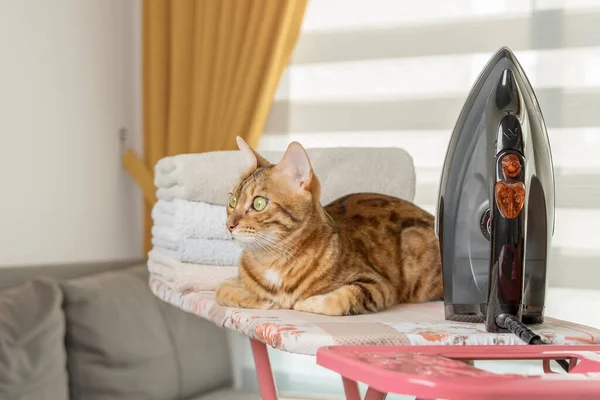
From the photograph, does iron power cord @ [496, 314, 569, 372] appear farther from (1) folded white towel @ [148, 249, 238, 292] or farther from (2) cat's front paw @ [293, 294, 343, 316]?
(1) folded white towel @ [148, 249, 238, 292]

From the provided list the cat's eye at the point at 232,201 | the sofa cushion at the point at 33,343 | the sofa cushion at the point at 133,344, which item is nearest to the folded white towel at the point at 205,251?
the cat's eye at the point at 232,201

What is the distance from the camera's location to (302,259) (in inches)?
32.8

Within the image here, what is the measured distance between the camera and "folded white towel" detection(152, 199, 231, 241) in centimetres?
104

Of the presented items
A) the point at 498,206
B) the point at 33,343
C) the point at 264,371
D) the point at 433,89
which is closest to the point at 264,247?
the point at 264,371

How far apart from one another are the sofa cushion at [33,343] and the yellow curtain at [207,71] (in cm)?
67

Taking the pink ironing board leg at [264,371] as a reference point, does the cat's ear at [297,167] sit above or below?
above

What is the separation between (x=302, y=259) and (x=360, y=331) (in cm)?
22

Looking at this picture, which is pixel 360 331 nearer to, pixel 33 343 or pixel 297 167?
pixel 297 167

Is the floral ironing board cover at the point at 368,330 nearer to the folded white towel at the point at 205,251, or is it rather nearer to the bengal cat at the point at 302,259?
the bengal cat at the point at 302,259

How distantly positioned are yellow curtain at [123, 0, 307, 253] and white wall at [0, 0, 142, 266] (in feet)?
0.26

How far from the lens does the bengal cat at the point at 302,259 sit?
0.81 metres

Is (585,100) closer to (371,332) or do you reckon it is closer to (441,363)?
(371,332)

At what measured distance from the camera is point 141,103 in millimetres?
2291

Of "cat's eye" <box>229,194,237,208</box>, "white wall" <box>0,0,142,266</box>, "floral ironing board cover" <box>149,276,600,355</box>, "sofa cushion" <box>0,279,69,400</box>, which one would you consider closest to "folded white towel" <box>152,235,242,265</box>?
"cat's eye" <box>229,194,237,208</box>
